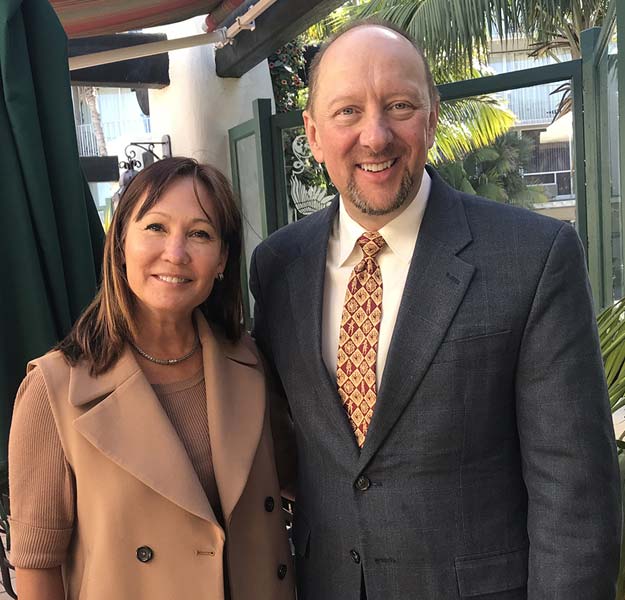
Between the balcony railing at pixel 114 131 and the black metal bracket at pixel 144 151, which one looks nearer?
the black metal bracket at pixel 144 151

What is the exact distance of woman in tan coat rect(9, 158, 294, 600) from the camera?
149cm

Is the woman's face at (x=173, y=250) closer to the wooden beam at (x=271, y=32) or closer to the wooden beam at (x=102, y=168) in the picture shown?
the wooden beam at (x=271, y=32)

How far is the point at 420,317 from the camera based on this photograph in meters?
1.53

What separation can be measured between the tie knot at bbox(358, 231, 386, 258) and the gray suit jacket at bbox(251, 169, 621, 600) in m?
0.09

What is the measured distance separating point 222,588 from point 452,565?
0.49 m

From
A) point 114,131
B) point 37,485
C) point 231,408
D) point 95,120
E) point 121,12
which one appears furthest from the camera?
point 95,120

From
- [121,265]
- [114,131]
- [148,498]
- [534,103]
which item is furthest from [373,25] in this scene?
[114,131]

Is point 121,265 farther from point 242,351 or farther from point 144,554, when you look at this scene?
point 144,554

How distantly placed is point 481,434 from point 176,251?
2.46 feet

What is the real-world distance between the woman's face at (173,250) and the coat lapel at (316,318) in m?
0.22

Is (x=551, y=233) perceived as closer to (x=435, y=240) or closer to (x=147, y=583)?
(x=435, y=240)

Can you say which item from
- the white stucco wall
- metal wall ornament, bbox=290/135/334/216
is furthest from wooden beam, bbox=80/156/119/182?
metal wall ornament, bbox=290/135/334/216

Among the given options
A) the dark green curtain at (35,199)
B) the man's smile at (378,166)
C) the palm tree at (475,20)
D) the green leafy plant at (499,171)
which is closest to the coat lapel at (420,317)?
the man's smile at (378,166)

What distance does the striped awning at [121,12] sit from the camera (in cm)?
311
